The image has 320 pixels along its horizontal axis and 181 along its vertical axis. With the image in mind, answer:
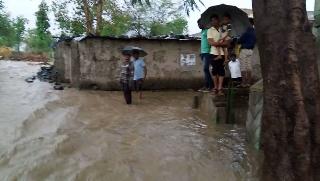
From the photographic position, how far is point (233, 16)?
896cm

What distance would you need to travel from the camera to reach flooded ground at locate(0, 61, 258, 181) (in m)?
5.64

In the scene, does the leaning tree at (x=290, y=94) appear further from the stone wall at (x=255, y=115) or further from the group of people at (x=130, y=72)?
the group of people at (x=130, y=72)

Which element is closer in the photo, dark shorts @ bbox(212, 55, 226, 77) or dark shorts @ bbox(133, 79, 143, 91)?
dark shorts @ bbox(212, 55, 226, 77)

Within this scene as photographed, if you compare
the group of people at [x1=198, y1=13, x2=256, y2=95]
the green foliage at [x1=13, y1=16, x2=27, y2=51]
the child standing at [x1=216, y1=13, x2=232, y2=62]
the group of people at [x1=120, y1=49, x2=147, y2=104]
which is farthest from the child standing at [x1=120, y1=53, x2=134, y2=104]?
the green foliage at [x1=13, y1=16, x2=27, y2=51]

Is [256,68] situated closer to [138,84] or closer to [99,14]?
[138,84]

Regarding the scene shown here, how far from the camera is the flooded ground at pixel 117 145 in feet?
18.5

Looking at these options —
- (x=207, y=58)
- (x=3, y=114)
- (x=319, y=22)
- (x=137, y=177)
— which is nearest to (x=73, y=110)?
(x=3, y=114)

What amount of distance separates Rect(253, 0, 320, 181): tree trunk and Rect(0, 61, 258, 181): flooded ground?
1661 millimetres

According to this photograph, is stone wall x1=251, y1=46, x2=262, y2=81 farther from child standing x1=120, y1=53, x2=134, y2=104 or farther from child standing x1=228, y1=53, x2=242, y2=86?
child standing x1=120, y1=53, x2=134, y2=104

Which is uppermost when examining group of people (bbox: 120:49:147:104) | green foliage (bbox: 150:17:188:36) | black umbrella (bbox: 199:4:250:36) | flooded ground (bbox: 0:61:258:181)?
green foliage (bbox: 150:17:188:36)

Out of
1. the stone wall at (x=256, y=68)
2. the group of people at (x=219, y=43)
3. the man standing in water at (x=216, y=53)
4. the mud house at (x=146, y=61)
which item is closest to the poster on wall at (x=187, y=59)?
the mud house at (x=146, y=61)

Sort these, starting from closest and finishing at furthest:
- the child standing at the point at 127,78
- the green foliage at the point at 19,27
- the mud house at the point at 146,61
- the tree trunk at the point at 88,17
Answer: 1. the child standing at the point at 127,78
2. the mud house at the point at 146,61
3. the tree trunk at the point at 88,17
4. the green foliage at the point at 19,27

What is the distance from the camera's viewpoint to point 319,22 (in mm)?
7965

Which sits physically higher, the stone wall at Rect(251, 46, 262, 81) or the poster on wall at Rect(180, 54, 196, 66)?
the poster on wall at Rect(180, 54, 196, 66)
